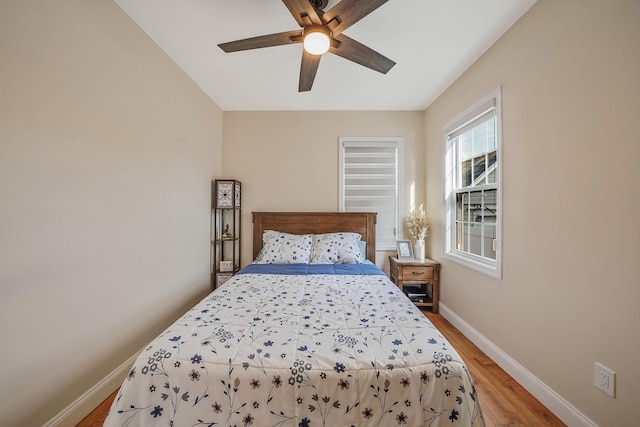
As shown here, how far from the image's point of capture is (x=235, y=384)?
1.00 m

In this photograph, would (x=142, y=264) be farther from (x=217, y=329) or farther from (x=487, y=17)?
(x=487, y=17)

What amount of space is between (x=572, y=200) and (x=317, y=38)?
177 centimetres

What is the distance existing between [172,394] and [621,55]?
2.59m

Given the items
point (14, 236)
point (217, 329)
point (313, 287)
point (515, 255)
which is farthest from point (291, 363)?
point (515, 255)

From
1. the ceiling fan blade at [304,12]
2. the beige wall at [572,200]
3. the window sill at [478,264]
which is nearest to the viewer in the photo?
the beige wall at [572,200]

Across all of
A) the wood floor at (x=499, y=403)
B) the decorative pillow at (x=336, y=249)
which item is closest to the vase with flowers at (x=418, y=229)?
the decorative pillow at (x=336, y=249)

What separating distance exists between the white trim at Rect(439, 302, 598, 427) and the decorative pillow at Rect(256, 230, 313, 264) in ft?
5.90

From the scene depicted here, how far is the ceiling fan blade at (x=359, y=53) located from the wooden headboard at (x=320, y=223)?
183 centimetres

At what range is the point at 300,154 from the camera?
328cm

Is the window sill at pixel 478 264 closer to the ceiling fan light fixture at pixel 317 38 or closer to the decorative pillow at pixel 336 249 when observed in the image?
the decorative pillow at pixel 336 249

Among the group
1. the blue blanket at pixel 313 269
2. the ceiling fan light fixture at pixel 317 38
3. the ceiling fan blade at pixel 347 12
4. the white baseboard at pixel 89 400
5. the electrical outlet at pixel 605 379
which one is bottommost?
the white baseboard at pixel 89 400

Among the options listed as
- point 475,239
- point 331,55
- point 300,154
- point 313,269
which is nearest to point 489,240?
point 475,239

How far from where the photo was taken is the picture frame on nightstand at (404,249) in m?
3.03

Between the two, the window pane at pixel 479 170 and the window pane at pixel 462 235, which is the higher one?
the window pane at pixel 479 170
